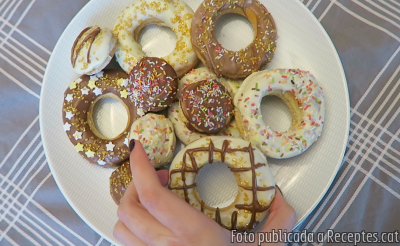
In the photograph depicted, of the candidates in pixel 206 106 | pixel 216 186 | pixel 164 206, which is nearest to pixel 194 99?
pixel 206 106

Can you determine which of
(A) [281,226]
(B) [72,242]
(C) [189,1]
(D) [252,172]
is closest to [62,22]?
(C) [189,1]

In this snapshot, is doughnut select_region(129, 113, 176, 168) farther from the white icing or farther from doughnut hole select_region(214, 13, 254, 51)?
doughnut hole select_region(214, 13, 254, 51)

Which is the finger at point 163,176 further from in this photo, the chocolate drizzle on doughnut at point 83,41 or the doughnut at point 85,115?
the chocolate drizzle on doughnut at point 83,41

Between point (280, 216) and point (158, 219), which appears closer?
point (158, 219)

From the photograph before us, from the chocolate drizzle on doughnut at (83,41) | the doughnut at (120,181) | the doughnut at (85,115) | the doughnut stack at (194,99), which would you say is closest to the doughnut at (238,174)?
the doughnut stack at (194,99)

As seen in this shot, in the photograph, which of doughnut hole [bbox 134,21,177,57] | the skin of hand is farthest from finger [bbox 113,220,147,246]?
doughnut hole [bbox 134,21,177,57]

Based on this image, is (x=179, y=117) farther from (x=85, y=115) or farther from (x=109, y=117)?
(x=85, y=115)

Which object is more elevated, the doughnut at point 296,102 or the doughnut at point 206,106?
the doughnut at point 296,102
